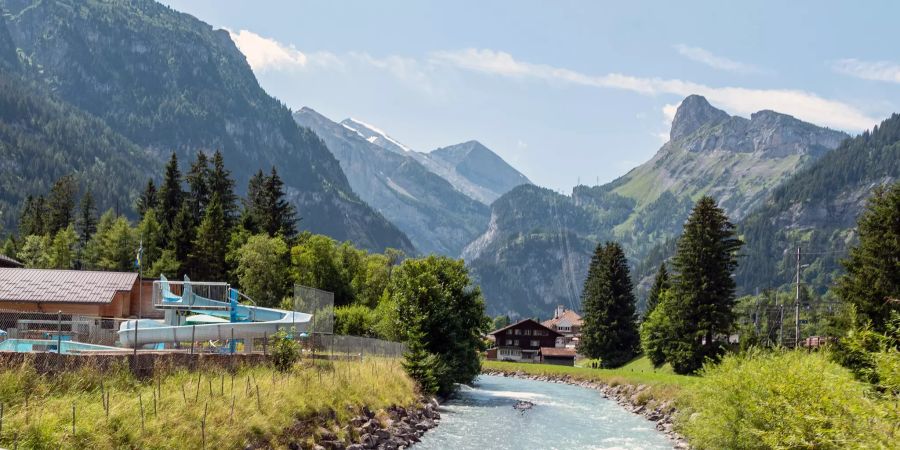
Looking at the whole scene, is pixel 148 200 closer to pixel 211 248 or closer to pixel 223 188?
pixel 223 188

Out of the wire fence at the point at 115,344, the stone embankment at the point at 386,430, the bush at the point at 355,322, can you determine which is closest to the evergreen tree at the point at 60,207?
the bush at the point at 355,322

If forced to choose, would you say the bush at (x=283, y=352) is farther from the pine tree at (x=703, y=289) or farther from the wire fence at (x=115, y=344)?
the pine tree at (x=703, y=289)

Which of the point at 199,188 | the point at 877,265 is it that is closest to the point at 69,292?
the point at 199,188

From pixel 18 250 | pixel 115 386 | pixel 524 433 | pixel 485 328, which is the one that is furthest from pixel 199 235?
pixel 115 386

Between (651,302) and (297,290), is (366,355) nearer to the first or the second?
(297,290)

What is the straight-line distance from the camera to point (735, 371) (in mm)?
36250

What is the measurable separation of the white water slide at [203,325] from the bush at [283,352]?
1.26 meters

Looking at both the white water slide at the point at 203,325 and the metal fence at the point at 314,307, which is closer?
the white water slide at the point at 203,325

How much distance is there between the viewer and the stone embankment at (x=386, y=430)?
3447 cm

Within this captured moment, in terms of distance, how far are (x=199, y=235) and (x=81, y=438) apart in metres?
75.6

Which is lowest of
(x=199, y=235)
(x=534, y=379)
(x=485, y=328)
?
(x=534, y=379)

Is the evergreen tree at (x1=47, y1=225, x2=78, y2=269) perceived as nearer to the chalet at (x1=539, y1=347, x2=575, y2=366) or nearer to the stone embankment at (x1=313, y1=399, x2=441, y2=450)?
the stone embankment at (x1=313, y1=399, x2=441, y2=450)

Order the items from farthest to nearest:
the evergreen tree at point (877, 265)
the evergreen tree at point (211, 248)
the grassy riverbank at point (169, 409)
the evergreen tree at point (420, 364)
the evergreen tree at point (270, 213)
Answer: the evergreen tree at point (270, 213)
the evergreen tree at point (211, 248)
the evergreen tree at point (420, 364)
the evergreen tree at point (877, 265)
the grassy riverbank at point (169, 409)

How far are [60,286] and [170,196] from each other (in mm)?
51952
